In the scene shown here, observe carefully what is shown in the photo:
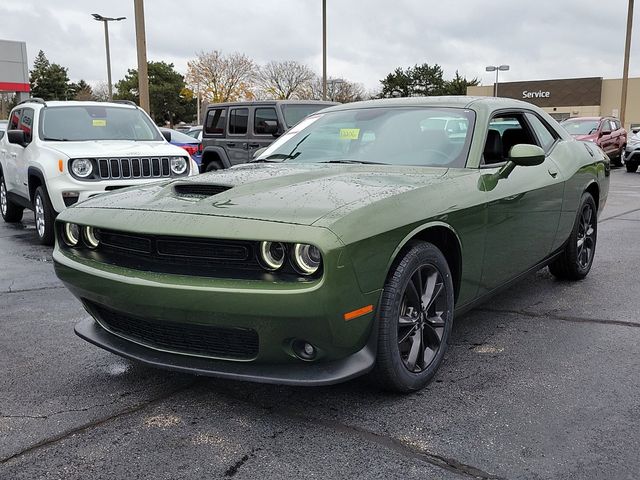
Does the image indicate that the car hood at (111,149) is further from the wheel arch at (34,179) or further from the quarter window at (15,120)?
the quarter window at (15,120)

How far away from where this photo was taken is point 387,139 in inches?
159

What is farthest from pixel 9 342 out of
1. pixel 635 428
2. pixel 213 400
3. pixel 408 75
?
pixel 408 75

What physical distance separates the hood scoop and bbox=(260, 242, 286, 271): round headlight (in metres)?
0.60

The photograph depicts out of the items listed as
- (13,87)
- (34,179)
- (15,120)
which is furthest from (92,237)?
(13,87)

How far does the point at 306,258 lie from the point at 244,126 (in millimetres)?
9158

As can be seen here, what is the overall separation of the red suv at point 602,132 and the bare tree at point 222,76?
41022 millimetres

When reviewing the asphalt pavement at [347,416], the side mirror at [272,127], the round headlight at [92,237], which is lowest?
the asphalt pavement at [347,416]

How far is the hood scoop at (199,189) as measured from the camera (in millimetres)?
3156

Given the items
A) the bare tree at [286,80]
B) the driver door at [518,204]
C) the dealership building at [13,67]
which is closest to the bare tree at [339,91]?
the bare tree at [286,80]

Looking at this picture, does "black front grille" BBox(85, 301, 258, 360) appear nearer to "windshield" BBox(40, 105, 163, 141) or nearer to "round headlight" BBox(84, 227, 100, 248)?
"round headlight" BBox(84, 227, 100, 248)

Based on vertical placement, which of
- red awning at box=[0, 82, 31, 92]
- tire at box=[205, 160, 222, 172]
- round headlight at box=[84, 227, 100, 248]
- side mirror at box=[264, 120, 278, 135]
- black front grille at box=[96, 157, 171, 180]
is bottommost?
tire at box=[205, 160, 222, 172]

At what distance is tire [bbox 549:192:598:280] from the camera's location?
5.15 metres

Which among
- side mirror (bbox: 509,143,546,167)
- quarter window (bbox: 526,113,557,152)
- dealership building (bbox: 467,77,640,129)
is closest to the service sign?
dealership building (bbox: 467,77,640,129)

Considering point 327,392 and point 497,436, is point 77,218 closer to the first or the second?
point 327,392
